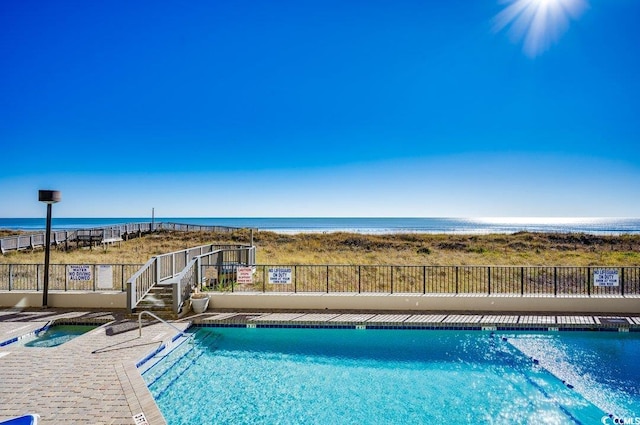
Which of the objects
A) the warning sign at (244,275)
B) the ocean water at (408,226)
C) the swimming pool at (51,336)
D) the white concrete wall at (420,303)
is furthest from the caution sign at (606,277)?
the ocean water at (408,226)

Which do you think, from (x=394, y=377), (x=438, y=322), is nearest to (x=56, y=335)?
(x=394, y=377)

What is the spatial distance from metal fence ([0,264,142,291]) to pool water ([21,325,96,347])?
1681 millimetres

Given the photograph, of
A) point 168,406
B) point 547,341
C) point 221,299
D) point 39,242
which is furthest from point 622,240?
point 39,242

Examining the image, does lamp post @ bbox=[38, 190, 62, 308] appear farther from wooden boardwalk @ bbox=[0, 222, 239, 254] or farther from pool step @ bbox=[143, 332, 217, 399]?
wooden boardwalk @ bbox=[0, 222, 239, 254]

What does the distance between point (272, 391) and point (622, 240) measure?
4261 centimetres

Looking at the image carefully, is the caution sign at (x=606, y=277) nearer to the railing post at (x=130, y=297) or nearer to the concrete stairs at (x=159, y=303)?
the concrete stairs at (x=159, y=303)

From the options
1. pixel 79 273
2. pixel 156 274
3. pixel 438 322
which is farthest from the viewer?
pixel 156 274

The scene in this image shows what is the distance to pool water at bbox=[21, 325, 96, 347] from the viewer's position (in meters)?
8.77

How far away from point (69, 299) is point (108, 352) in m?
4.79

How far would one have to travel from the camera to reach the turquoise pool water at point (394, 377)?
20.1 feet

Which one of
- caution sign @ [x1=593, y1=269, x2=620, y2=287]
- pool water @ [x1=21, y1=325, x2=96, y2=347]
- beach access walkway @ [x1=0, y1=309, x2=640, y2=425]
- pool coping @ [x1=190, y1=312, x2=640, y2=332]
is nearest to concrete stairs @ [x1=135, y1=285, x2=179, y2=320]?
beach access walkway @ [x1=0, y1=309, x2=640, y2=425]

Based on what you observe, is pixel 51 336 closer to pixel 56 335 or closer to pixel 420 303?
pixel 56 335

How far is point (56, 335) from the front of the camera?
9336 mm

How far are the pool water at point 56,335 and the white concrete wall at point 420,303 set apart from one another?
3.37 m
